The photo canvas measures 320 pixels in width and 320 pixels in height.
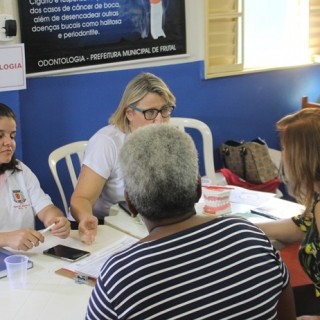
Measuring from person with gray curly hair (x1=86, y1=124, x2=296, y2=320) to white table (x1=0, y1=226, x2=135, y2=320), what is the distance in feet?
1.09

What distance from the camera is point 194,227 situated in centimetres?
124

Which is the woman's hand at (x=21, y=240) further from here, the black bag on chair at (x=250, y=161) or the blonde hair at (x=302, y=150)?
the black bag on chair at (x=250, y=161)

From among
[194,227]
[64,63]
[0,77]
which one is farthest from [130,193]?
[64,63]

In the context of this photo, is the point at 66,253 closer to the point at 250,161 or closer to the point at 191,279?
the point at 191,279

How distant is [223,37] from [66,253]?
2.59m

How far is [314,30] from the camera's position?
4.59 meters

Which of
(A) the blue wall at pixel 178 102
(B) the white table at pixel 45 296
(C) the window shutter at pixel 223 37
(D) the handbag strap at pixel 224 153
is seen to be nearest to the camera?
(B) the white table at pixel 45 296

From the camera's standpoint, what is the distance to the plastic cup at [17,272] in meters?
1.67

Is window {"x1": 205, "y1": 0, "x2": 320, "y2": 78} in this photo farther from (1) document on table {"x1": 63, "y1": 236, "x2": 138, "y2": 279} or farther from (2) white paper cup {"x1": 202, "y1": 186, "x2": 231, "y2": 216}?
(1) document on table {"x1": 63, "y1": 236, "x2": 138, "y2": 279}

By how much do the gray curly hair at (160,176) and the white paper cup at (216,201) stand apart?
38.5 inches

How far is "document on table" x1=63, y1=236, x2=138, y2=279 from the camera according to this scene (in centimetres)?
170

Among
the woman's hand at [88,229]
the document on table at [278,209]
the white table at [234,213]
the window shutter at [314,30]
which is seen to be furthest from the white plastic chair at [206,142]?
the window shutter at [314,30]

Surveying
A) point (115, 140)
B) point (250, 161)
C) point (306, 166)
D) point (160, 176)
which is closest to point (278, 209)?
point (306, 166)

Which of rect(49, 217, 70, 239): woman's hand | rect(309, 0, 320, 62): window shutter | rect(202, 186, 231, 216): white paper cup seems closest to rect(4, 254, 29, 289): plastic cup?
rect(49, 217, 70, 239): woman's hand
